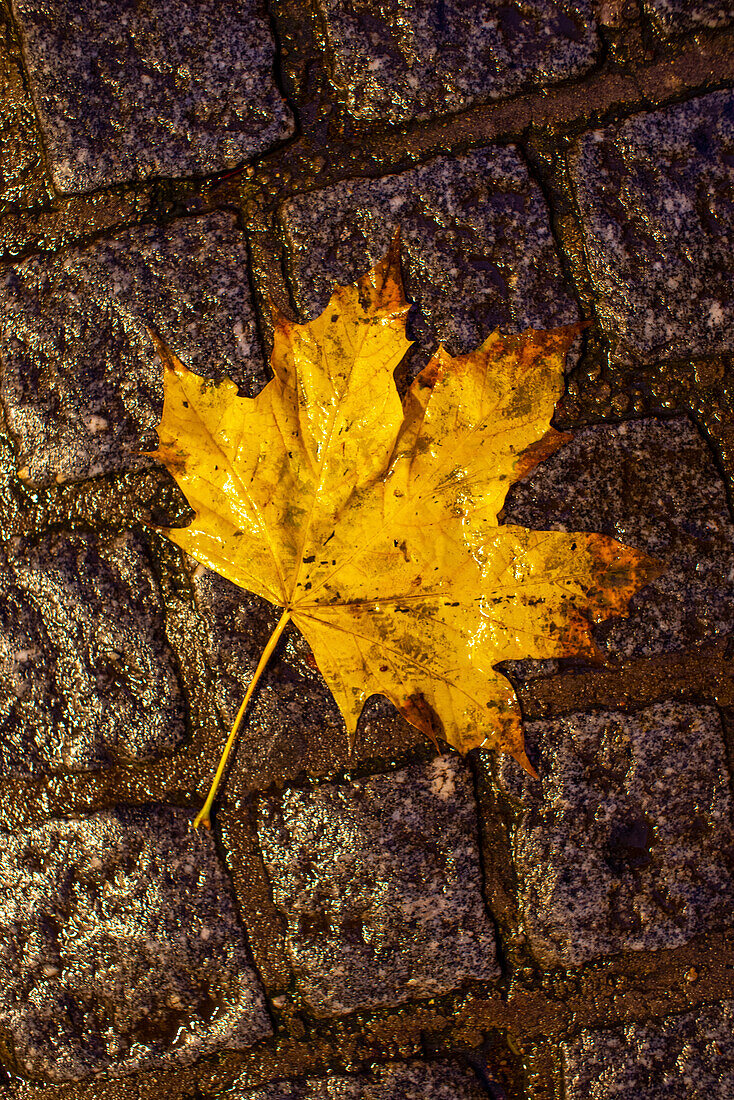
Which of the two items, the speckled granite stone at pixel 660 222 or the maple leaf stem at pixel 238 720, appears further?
the speckled granite stone at pixel 660 222

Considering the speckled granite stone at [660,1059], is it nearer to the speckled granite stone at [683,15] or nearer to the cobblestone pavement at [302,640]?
the cobblestone pavement at [302,640]

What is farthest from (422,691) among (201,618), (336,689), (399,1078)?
(399,1078)

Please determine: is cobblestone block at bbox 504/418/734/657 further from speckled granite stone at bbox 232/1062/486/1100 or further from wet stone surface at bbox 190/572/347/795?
speckled granite stone at bbox 232/1062/486/1100

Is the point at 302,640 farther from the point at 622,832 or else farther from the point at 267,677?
the point at 622,832

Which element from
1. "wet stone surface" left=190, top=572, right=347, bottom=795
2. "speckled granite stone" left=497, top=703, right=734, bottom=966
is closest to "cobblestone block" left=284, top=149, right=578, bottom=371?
"wet stone surface" left=190, top=572, right=347, bottom=795

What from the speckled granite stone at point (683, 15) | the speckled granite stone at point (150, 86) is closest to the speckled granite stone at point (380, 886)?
the speckled granite stone at point (150, 86)

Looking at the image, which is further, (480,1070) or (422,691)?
(480,1070)

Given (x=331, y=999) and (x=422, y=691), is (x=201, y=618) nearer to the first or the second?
(x=422, y=691)
